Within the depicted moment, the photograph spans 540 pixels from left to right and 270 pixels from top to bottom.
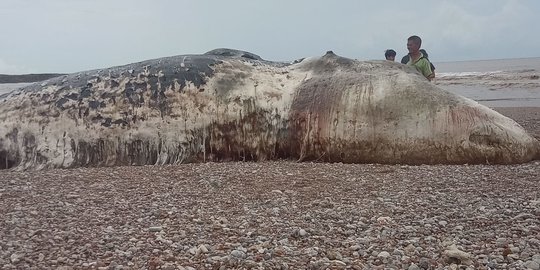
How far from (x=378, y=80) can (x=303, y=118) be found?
819 millimetres

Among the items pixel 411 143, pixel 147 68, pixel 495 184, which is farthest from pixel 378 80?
pixel 147 68

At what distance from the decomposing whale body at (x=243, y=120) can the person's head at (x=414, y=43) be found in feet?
3.86

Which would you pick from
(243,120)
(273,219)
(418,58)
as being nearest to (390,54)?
(418,58)

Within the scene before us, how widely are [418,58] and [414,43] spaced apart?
0.22 metres

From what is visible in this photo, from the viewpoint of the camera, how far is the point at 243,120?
5449 millimetres

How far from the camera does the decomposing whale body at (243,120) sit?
5105 mm

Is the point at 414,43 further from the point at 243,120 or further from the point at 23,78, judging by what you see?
the point at 23,78

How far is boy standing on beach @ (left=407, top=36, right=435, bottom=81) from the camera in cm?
674

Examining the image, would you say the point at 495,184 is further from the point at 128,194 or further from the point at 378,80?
the point at 128,194

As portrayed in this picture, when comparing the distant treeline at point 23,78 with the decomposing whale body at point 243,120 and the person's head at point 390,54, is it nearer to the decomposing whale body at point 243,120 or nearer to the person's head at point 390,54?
the person's head at point 390,54

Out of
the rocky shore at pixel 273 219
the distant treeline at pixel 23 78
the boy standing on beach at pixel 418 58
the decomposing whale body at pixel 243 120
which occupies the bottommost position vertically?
the rocky shore at pixel 273 219

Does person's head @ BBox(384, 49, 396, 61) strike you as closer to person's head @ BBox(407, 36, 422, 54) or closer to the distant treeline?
person's head @ BBox(407, 36, 422, 54)

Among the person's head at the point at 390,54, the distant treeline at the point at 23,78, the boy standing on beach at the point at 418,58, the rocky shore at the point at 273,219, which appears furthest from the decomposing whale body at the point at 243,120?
the distant treeline at the point at 23,78

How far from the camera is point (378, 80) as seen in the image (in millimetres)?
5480
